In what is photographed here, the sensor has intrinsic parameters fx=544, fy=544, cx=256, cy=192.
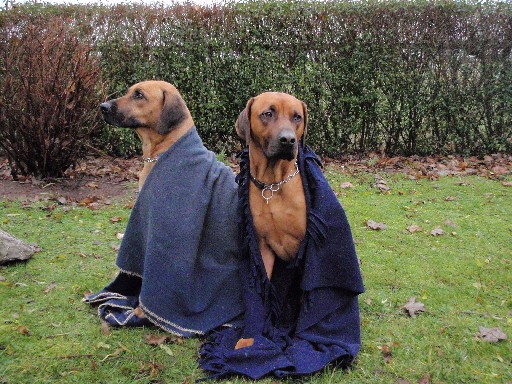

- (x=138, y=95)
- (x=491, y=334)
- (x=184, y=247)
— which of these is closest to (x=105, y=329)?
(x=184, y=247)

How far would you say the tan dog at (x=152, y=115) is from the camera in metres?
4.04

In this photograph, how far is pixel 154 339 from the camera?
150 inches

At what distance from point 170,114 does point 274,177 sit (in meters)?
0.94

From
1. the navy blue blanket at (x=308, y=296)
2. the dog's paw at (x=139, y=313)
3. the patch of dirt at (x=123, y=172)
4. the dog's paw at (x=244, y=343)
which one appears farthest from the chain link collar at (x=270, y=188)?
the patch of dirt at (x=123, y=172)

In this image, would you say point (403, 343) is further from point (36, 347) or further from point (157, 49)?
point (157, 49)

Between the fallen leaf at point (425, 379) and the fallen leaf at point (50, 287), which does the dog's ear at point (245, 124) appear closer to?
the fallen leaf at point (425, 379)

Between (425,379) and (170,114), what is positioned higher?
(170,114)

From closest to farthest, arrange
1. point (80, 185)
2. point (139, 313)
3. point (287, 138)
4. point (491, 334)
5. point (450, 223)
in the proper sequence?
point (287, 138) → point (491, 334) → point (139, 313) → point (450, 223) → point (80, 185)

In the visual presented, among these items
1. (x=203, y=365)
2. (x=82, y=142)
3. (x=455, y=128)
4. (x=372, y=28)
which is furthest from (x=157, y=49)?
(x=203, y=365)

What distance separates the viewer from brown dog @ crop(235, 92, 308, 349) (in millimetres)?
3633

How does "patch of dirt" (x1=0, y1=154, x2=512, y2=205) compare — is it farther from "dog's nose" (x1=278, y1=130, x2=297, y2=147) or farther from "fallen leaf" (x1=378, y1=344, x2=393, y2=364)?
"fallen leaf" (x1=378, y1=344, x2=393, y2=364)

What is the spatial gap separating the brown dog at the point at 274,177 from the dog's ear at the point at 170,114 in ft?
1.68

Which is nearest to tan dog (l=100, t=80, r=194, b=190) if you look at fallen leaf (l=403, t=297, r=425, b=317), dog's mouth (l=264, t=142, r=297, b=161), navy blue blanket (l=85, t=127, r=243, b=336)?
navy blue blanket (l=85, t=127, r=243, b=336)

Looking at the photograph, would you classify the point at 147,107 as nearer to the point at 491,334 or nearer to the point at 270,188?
the point at 270,188
